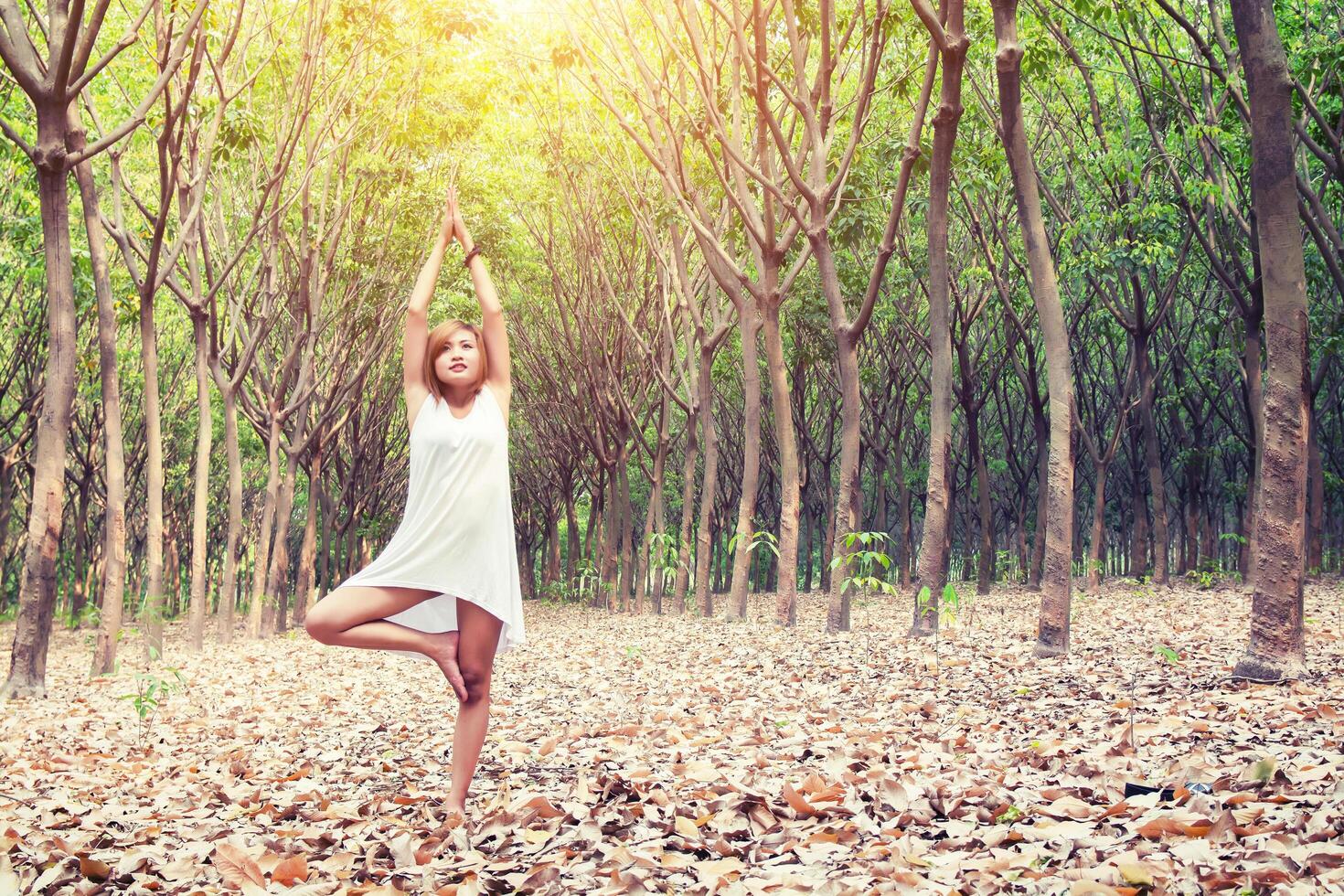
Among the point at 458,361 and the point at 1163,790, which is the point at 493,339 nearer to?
the point at 458,361

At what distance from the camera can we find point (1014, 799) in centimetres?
407

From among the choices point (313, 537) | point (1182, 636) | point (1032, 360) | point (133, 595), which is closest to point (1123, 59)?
point (1032, 360)

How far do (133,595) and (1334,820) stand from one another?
35.7 m

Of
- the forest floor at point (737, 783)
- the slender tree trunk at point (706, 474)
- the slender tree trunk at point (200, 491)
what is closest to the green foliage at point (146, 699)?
the forest floor at point (737, 783)

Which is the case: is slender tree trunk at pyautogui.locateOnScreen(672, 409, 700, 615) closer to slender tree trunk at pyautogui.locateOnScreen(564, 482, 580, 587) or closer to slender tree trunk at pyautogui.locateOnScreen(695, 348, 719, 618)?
slender tree trunk at pyautogui.locateOnScreen(695, 348, 719, 618)

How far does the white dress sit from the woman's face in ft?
0.43

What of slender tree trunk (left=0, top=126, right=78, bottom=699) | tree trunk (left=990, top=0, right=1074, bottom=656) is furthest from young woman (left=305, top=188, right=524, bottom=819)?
slender tree trunk (left=0, top=126, right=78, bottom=699)

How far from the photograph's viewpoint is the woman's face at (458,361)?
4379 millimetres

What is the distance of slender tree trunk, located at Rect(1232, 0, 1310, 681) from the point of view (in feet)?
20.0

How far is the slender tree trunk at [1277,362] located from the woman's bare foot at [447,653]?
15.5 feet

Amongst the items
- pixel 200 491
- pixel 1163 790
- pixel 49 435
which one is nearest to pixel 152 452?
pixel 200 491

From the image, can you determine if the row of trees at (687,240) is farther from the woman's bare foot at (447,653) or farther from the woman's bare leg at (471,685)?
the woman's bare foot at (447,653)

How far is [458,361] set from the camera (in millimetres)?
4391

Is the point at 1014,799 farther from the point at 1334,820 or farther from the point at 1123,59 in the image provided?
the point at 1123,59
